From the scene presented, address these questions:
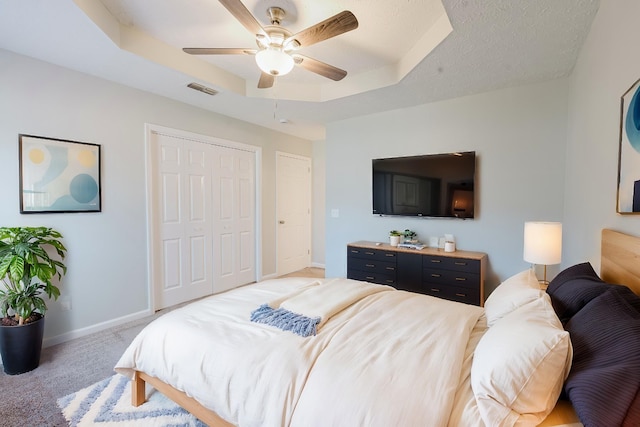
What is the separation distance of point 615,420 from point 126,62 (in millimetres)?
3467

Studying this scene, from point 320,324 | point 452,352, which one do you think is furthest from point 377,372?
point 320,324

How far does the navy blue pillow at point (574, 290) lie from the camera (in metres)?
1.24

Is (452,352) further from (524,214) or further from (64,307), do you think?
(64,307)

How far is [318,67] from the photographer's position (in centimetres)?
218

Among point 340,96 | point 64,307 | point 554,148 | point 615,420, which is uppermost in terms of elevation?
point 340,96

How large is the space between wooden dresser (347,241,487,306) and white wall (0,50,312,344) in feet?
8.11

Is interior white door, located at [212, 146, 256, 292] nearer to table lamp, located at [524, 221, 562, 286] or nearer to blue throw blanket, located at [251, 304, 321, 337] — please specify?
blue throw blanket, located at [251, 304, 321, 337]

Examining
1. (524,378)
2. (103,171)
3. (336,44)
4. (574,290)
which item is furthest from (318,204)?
(524,378)

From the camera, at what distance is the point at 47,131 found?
2500mm

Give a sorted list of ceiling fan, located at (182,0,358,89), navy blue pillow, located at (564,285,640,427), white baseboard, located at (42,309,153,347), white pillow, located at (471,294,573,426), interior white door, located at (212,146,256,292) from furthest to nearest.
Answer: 1. interior white door, located at (212,146,256,292)
2. white baseboard, located at (42,309,153,347)
3. ceiling fan, located at (182,0,358,89)
4. white pillow, located at (471,294,573,426)
5. navy blue pillow, located at (564,285,640,427)

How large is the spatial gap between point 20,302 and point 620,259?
365cm

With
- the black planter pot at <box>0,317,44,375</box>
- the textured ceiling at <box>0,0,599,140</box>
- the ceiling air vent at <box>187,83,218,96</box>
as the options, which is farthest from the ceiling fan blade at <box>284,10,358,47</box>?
the black planter pot at <box>0,317,44,375</box>

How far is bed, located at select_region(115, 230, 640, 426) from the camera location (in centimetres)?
92

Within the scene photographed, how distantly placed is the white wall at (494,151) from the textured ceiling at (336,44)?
20 centimetres
